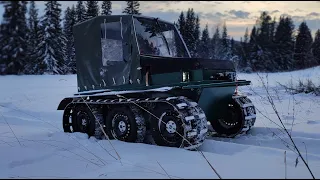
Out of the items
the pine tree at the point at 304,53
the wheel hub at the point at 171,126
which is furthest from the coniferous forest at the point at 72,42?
the wheel hub at the point at 171,126

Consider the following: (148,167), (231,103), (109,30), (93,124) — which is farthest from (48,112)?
(148,167)

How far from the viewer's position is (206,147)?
5.23m

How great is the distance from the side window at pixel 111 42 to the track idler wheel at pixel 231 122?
2714 mm

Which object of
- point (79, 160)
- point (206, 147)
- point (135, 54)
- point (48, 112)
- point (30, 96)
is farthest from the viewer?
point (30, 96)

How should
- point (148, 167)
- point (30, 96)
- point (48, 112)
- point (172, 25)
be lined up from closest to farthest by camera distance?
point (148, 167) < point (172, 25) < point (48, 112) < point (30, 96)

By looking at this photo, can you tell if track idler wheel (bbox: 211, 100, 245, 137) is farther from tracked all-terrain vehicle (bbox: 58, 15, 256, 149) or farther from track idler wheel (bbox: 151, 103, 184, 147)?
track idler wheel (bbox: 151, 103, 184, 147)

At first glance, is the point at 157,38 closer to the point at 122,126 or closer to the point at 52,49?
the point at 122,126

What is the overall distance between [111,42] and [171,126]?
2498 millimetres

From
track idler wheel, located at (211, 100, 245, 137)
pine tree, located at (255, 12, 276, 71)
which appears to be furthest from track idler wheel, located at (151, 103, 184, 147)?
pine tree, located at (255, 12, 276, 71)

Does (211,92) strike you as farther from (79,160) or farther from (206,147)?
(79,160)

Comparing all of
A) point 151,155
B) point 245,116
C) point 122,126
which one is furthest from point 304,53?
point 151,155

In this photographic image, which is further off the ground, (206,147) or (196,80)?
(196,80)

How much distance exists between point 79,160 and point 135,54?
102 inches

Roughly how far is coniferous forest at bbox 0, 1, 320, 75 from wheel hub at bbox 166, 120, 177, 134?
9.15 feet
